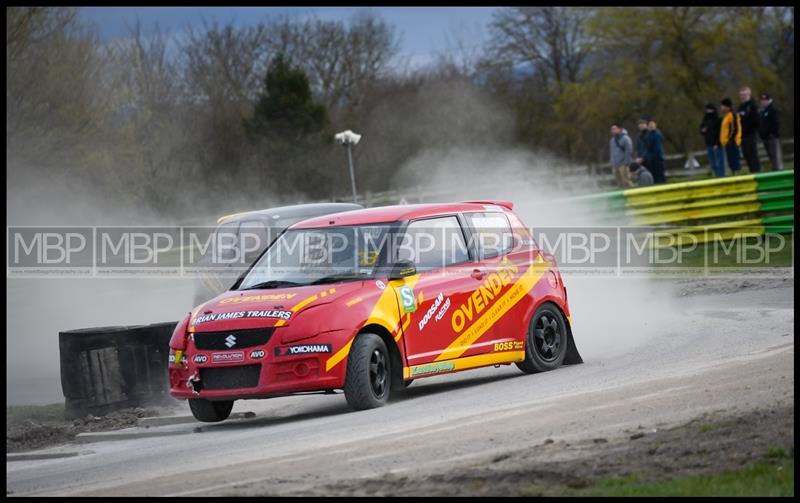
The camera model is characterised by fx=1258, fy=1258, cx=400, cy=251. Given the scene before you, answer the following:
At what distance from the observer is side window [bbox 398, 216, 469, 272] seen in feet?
36.7

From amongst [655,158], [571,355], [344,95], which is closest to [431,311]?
[571,355]

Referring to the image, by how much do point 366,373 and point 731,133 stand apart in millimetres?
19356

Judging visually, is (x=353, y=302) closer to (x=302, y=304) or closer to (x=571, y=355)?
(x=302, y=304)

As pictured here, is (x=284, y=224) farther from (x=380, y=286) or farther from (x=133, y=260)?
(x=133, y=260)

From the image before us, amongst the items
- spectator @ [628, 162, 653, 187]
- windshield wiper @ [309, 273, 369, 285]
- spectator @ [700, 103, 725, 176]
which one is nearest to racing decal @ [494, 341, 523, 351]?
windshield wiper @ [309, 273, 369, 285]

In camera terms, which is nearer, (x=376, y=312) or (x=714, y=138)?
(x=376, y=312)

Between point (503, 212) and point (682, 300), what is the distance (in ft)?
19.6

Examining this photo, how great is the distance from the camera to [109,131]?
46781 mm

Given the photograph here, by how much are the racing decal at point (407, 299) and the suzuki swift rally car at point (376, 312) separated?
1 centimetres

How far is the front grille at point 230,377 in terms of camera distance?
10.2 m

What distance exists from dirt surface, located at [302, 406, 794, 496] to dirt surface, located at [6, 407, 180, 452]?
195 inches

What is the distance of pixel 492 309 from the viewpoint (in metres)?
11.6

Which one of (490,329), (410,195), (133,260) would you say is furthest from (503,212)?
(410,195)

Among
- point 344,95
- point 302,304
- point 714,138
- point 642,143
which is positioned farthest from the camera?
point 344,95
